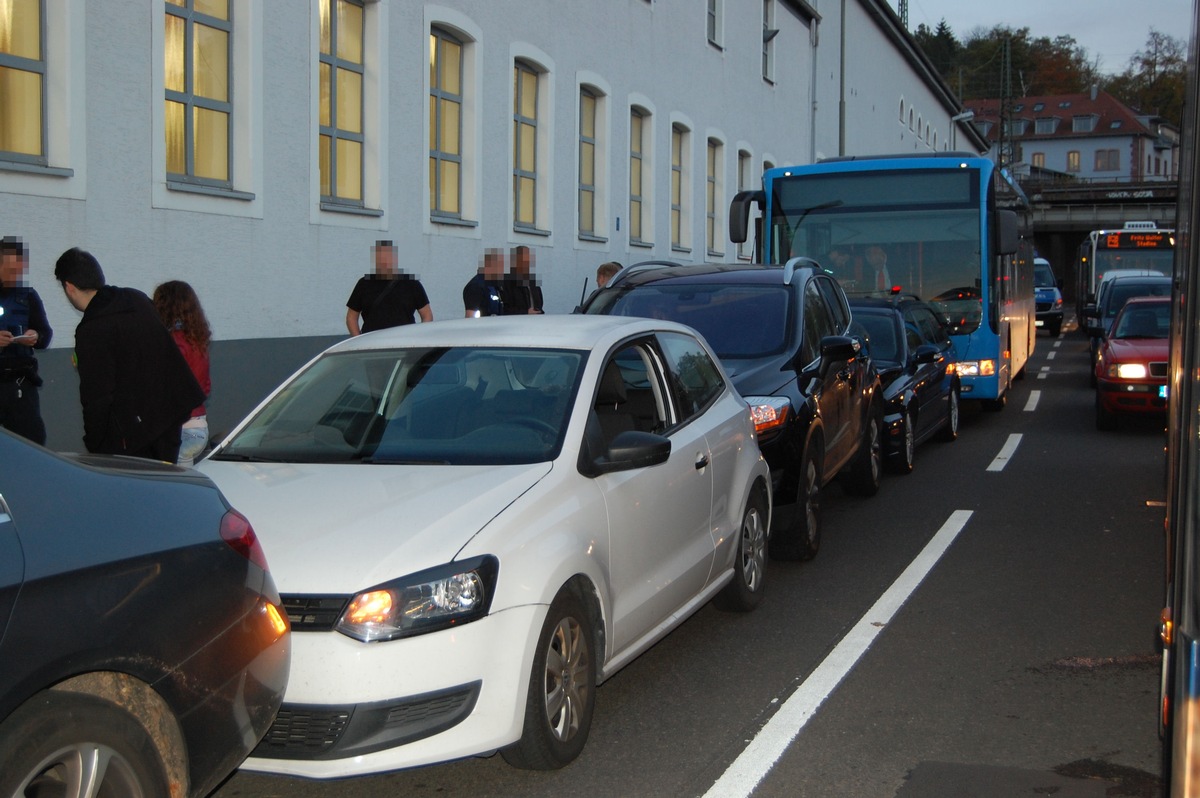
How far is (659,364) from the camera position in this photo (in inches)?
248

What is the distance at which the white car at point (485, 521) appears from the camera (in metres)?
4.12

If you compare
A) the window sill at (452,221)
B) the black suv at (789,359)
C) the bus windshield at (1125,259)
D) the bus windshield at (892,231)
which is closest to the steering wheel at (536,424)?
the black suv at (789,359)

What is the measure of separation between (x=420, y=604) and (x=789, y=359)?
16.7 feet

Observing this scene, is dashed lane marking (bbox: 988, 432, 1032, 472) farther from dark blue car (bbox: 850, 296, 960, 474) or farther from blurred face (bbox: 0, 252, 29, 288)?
blurred face (bbox: 0, 252, 29, 288)

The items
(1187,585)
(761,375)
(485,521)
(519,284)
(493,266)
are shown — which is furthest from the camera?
(519,284)

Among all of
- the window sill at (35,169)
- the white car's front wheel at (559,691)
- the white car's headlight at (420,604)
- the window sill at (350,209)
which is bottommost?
the white car's front wheel at (559,691)

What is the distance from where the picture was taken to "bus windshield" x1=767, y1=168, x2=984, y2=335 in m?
15.7

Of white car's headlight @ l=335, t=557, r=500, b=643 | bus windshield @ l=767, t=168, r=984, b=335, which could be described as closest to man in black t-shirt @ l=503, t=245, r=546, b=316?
bus windshield @ l=767, t=168, r=984, b=335

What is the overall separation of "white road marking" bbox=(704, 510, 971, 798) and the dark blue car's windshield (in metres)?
1.74

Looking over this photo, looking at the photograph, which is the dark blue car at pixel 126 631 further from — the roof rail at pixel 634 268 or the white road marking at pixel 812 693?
the roof rail at pixel 634 268

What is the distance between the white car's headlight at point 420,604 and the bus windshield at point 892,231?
12.2 m

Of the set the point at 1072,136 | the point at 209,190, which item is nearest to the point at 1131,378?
the point at 209,190

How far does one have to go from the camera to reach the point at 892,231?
51.9ft

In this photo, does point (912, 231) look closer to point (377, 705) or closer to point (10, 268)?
point (10, 268)
